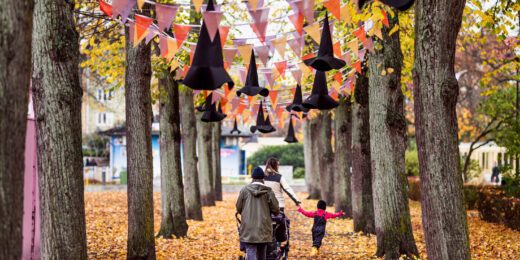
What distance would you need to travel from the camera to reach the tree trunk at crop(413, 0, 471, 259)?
7855 mm

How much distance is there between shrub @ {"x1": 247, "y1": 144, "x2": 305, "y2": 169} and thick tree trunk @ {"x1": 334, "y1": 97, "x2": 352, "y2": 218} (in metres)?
38.0

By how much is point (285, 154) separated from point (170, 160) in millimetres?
45693

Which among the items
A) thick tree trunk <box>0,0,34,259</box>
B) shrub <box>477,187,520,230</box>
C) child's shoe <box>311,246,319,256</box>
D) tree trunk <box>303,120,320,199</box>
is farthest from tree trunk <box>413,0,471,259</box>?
tree trunk <box>303,120,320,199</box>

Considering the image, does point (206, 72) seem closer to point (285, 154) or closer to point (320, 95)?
point (320, 95)

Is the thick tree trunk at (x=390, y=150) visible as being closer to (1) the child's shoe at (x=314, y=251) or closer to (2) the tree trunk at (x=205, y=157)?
(1) the child's shoe at (x=314, y=251)

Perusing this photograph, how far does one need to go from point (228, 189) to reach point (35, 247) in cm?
3375

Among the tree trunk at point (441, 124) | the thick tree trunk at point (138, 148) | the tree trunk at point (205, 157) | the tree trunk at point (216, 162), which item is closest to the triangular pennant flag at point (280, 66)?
the thick tree trunk at point (138, 148)

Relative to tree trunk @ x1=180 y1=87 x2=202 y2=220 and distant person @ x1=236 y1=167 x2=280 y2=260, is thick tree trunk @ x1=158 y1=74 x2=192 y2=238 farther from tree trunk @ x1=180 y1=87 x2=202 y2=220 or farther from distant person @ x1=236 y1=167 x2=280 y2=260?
distant person @ x1=236 y1=167 x2=280 y2=260

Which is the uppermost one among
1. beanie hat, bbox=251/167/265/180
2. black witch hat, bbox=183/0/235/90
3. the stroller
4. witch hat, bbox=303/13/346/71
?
witch hat, bbox=303/13/346/71

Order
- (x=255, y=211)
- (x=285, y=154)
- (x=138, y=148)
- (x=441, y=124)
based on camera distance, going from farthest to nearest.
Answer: (x=285, y=154)
(x=138, y=148)
(x=255, y=211)
(x=441, y=124)

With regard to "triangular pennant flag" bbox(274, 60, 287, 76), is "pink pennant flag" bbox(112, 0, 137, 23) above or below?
above

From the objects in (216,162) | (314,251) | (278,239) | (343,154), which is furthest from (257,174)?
(216,162)

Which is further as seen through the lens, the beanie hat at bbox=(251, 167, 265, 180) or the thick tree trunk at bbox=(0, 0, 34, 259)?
the beanie hat at bbox=(251, 167, 265, 180)

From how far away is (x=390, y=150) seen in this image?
12.2 meters
